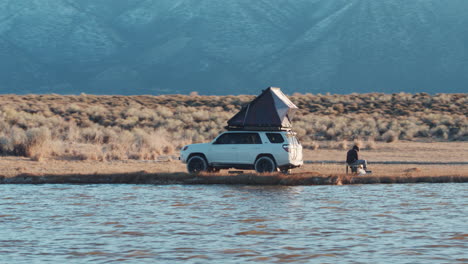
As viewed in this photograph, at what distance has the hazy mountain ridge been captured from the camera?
114062 mm

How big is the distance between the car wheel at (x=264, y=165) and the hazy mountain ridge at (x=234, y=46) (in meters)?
87.3

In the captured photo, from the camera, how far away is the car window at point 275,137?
948 inches

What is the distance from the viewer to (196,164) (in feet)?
81.2

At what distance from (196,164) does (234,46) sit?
10109cm

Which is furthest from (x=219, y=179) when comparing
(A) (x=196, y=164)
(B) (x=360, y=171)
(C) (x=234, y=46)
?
(C) (x=234, y=46)

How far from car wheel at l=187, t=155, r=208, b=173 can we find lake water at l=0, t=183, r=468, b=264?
124cm

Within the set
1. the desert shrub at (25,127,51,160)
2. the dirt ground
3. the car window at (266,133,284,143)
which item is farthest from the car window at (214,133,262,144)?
the desert shrub at (25,127,51,160)

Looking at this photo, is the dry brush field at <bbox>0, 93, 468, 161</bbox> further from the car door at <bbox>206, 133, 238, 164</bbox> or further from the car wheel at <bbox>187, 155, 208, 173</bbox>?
the car door at <bbox>206, 133, 238, 164</bbox>

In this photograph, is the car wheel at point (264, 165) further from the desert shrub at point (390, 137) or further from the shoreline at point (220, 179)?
the desert shrub at point (390, 137)

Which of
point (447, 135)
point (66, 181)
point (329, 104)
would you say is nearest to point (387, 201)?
point (66, 181)

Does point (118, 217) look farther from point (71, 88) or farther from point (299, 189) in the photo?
point (71, 88)

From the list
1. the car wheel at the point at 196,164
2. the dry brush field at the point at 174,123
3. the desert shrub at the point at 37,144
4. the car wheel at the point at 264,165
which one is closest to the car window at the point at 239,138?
the car wheel at the point at 264,165

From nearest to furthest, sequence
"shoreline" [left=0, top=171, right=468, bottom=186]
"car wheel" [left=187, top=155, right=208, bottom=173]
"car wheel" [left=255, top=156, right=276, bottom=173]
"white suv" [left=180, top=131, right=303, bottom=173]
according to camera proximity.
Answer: "shoreline" [left=0, top=171, right=468, bottom=186], "white suv" [left=180, top=131, right=303, bottom=173], "car wheel" [left=255, top=156, right=276, bottom=173], "car wheel" [left=187, top=155, right=208, bottom=173]

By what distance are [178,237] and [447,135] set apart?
3322cm
